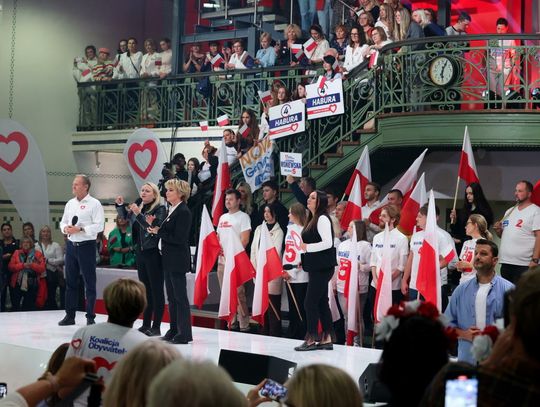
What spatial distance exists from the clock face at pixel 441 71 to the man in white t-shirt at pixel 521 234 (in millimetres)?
3102

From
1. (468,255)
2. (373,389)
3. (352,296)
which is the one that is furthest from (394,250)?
(373,389)

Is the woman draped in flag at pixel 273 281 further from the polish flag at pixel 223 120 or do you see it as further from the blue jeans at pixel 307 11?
the blue jeans at pixel 307 11

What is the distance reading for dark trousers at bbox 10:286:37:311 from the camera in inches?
525

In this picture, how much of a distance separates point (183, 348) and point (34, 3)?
11144 mm

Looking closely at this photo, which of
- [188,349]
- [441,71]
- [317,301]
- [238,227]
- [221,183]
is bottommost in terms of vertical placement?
[188,349]

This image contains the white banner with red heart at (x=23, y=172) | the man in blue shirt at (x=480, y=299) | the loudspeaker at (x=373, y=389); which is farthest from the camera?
the white banner with red heart at (x=23, y=172)

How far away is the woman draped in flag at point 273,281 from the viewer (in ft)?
36.6

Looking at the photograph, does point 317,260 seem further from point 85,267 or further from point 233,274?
point 85,267

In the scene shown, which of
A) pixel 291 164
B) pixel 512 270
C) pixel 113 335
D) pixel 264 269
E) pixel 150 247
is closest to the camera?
pixel 113 335

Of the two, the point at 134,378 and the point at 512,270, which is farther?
the point at 512,270

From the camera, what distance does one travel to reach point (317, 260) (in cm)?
908

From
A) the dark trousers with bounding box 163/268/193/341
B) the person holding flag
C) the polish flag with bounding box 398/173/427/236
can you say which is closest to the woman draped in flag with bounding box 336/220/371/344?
the polish flag with bounding box 398/173/427/236

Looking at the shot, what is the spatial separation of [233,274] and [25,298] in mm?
3687

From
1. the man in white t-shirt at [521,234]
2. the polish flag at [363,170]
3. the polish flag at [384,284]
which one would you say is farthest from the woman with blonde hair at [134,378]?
the polish flag at [363,170]
